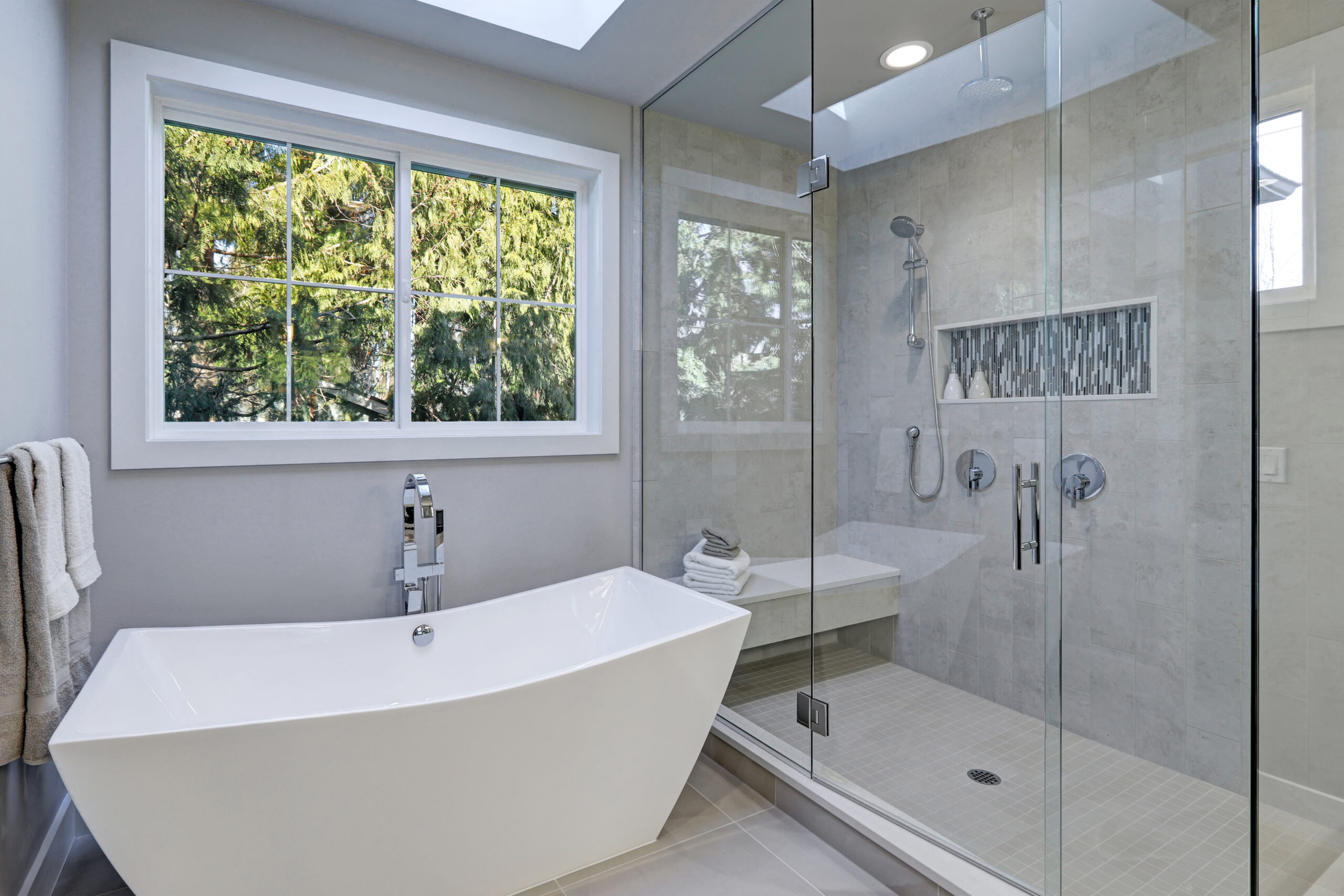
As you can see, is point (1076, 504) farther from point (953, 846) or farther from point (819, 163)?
point (819, 163)

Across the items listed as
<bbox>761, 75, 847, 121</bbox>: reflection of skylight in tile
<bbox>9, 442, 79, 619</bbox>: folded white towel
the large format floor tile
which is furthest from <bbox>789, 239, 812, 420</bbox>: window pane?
<bbox>9, 442, 79, 619</bbox>: folded white towel

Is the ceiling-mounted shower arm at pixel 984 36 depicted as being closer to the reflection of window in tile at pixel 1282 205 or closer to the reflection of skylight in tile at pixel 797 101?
the reflection of skylight in tile at pixel 797 101

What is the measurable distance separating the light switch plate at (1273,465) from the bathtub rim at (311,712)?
1174mm

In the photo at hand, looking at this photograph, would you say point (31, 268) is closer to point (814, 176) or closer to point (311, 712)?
point (311, 712)

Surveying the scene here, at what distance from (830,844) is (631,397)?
1763 mm

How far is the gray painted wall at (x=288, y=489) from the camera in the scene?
1896mm

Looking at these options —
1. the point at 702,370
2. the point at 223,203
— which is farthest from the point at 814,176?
the point at 223,203

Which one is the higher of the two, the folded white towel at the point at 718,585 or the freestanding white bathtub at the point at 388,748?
the folded white towel at the point at 718,585

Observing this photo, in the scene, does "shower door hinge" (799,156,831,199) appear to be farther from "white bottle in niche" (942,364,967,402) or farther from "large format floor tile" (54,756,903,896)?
"large format floor tile" (54,756,903,896)

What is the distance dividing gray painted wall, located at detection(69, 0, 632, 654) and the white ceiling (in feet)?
0.21

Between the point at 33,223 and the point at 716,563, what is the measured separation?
2160 millimetres

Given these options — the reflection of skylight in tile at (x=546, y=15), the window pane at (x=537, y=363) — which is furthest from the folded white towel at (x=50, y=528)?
the reflection of skylight in tile at (x=546, y=15)

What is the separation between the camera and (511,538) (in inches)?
99.9

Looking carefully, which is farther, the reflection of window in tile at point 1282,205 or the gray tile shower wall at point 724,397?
the gray tile shower wall at point 724,397
